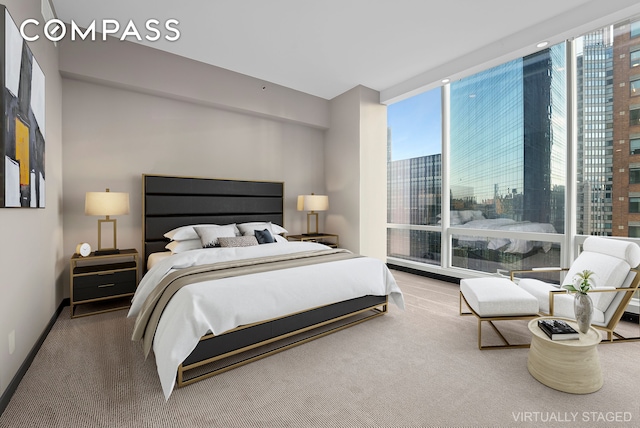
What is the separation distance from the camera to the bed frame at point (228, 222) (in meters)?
2.03

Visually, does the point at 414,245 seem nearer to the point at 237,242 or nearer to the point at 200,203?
the point at 237,242

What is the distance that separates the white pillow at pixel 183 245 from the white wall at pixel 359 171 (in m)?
2.39

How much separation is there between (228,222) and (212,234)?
750 millimetres

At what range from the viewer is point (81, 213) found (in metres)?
3.37

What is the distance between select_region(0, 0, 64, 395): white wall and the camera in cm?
175

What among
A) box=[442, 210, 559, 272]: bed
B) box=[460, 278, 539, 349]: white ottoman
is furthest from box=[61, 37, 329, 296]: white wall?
box=[460, 278, 539, 349]: white ottoman

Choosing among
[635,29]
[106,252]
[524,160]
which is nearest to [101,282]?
[106,252]

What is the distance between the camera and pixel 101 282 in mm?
3070

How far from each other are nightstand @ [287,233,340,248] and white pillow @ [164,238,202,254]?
5.21 ft

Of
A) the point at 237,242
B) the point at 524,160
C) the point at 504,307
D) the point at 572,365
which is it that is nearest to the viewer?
the point at 572,365

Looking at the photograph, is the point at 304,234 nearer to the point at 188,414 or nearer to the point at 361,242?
the point at 361,242

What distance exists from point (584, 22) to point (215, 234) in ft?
14.5

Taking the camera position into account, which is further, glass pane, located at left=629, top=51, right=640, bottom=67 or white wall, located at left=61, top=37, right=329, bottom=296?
white wall, located at left=61, top=37, right=329, bottom=296

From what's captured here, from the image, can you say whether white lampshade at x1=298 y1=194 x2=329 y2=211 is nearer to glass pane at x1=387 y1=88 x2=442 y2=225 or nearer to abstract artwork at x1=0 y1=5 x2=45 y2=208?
glass pane at x1=387 y1=88 x2=442 y2=225
